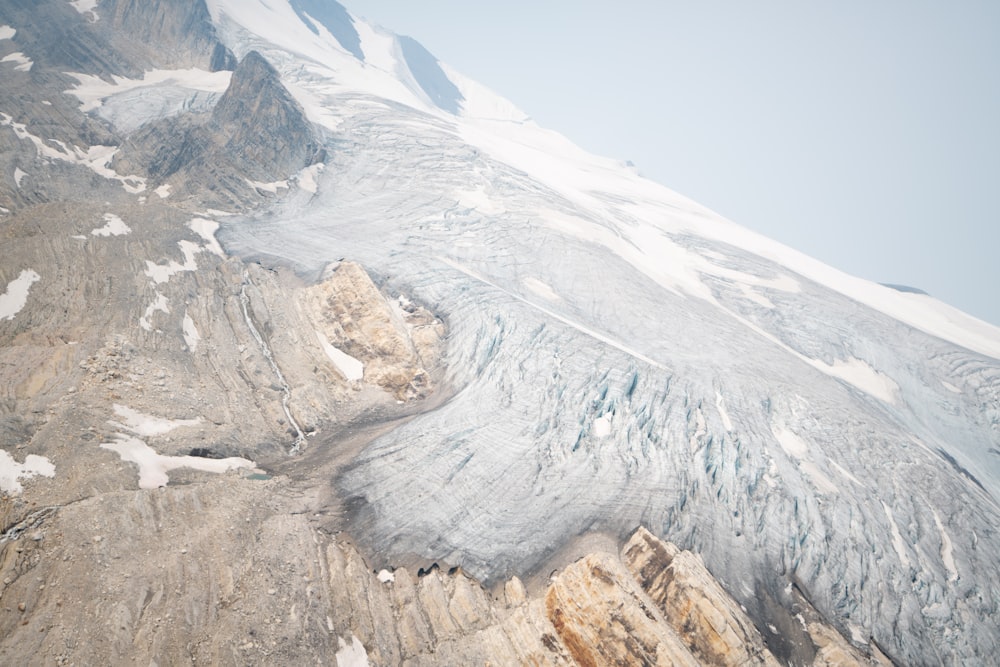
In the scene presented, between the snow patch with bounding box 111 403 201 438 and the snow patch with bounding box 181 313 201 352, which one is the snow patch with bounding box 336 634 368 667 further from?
the snow patch with bounding box 181 313 201 352

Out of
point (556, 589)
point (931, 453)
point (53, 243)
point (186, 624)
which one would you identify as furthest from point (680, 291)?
point (53, 243)

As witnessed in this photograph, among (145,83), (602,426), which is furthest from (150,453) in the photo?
(145,83)

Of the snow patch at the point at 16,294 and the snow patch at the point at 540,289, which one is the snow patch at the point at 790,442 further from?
the snow patch at the point at 16,294

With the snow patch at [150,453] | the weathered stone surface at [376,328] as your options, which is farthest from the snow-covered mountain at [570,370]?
the weathered stone surface at [376,328]

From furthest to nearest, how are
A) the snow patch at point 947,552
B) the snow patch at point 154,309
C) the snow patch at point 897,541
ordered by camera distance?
1. the snow patch at point 154,309
2. the snow patch at point 897,541
3. the snow patch at point 947,552

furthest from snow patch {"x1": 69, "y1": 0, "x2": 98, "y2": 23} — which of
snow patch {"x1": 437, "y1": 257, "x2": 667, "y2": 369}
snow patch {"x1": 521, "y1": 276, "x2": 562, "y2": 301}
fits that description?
snow patch {"x1": 521, "y1": 276, "x2": 562, "y2": 301}

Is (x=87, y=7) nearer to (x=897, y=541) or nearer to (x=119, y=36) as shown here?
(x=119, y=36)

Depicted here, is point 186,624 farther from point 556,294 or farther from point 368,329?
point 556,294
